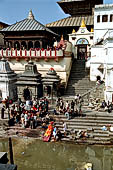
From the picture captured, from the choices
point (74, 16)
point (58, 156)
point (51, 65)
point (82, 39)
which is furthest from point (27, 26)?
point (58, 156)

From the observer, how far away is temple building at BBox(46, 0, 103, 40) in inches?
1068

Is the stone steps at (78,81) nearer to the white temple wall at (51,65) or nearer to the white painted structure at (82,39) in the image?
the white temple wall at (51,65)

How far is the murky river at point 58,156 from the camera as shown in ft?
30.6

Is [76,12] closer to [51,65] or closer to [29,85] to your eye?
[51,65]

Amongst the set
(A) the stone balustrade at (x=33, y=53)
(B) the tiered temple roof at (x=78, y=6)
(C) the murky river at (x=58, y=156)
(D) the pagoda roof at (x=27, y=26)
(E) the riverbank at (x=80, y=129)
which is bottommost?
(C) the murky river at (x=58, y=156)

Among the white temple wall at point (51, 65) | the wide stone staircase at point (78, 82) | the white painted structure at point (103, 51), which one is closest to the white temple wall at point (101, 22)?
the white painted structure at point (103, 51)

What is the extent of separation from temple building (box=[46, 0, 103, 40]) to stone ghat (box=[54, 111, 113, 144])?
17.1 m

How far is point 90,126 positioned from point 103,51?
32.2 ft

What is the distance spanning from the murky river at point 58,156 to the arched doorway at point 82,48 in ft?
54.9

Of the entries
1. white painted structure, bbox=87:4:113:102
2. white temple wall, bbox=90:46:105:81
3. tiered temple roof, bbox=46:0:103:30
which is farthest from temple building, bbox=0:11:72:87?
tiered temple roof, bbox=46:0:103:30

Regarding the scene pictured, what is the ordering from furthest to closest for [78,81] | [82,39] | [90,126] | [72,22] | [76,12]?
[76,12]
[72,22]
[82,39]
[78,81]
[90,126]

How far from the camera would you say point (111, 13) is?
2272 cm

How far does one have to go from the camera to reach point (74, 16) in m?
30.3

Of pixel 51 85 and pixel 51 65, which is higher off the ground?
pixel 51 65
